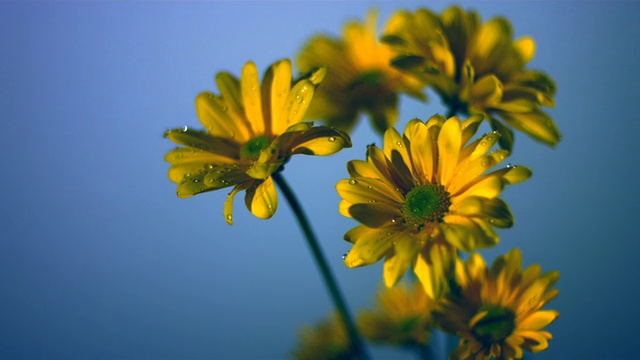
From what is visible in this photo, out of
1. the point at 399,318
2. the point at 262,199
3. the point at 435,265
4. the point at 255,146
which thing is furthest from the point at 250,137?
the point at 399,318

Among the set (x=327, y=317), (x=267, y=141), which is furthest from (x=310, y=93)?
A: (x=327, y=317)

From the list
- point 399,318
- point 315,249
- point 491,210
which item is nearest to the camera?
point 491,210

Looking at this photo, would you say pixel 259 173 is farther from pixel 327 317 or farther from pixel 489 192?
pixel 327 317

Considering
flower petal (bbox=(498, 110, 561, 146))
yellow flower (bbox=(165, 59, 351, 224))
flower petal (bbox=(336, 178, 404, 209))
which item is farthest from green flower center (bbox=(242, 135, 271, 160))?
flower petal (bbox=(498, 110, 561, 146))

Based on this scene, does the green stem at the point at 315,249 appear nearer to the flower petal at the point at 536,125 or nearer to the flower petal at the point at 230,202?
the flower petal at the point at 230,202

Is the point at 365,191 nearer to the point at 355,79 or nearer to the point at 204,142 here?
the point at 204,142

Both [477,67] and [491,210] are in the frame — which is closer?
[491,210]
